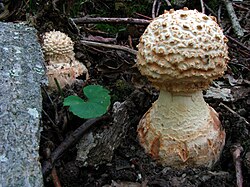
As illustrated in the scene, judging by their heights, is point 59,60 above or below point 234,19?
above

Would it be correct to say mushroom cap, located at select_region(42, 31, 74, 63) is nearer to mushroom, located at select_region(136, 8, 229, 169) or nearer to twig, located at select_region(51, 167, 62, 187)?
mushroom, located at select_region(136, 8, 229, 169)

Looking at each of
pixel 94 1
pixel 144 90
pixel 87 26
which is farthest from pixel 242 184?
pixel 94 1

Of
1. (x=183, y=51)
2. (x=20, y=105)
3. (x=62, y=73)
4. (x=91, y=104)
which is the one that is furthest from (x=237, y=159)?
(x=62, y=73)

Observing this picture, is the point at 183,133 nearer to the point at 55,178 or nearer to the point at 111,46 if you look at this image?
the point at 55,178

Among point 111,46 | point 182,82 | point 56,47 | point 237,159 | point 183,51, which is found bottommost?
point 237,159

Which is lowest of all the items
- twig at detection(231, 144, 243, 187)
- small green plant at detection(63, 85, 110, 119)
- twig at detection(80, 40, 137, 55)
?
twig at detection(231, 144, 243, 187)

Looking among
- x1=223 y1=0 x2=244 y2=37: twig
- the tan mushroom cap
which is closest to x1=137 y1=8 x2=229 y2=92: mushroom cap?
the tan mushroom cap

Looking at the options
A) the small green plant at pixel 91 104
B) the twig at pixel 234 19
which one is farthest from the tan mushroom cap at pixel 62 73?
the twig at pixel 234 19

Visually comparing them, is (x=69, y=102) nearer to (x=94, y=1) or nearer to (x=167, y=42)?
(x=167, y=42)

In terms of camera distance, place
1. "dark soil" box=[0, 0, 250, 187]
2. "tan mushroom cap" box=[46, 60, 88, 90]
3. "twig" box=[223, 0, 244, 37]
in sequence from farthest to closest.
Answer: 1. "twig" box=[223, 0, 244, 37]
2. "tan mushroom cap" box=[46, 60, 88, 90]
3. "dark soil" box=[0, 0, 250, 187]
